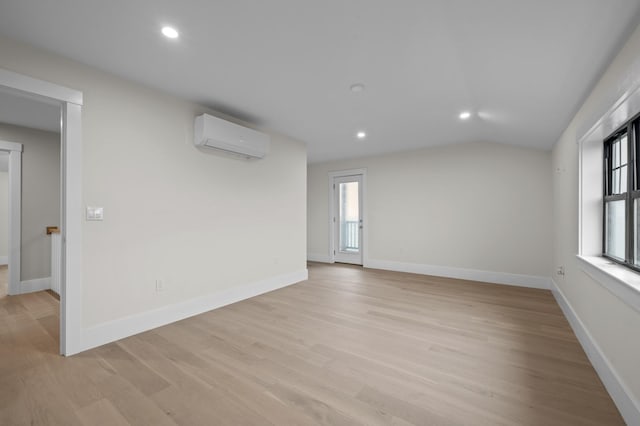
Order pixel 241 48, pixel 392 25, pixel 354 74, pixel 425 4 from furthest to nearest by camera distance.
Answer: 1. pixel 354 74
2. pixel 241 48
3. pixel 392 25
4. pixel 425 4

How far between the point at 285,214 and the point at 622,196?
3.67 metres

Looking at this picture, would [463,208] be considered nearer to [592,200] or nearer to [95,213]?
[592,200]

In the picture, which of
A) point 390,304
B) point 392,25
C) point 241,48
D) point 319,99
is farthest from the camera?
point 390,304

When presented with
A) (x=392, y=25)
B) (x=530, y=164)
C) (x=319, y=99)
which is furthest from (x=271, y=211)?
(x=530, y=164)

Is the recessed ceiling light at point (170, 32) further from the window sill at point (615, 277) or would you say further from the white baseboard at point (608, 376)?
the white baseboard at point (608, 376)

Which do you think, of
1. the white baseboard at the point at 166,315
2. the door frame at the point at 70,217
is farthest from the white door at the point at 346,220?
the door frame at the point at 70,217

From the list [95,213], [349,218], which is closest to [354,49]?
[95,213]

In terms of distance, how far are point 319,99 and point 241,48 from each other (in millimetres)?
1127

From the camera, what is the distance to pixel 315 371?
1.98 metres

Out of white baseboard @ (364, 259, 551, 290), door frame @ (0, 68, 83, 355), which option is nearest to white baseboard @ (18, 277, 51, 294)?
door frame @ (0, 68, 83, 355)

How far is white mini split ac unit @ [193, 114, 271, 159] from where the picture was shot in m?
3.02

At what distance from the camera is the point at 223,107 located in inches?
129

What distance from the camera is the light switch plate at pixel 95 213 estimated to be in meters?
2.33

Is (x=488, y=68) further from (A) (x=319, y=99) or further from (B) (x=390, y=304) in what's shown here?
(B) (x=390, y=304)
